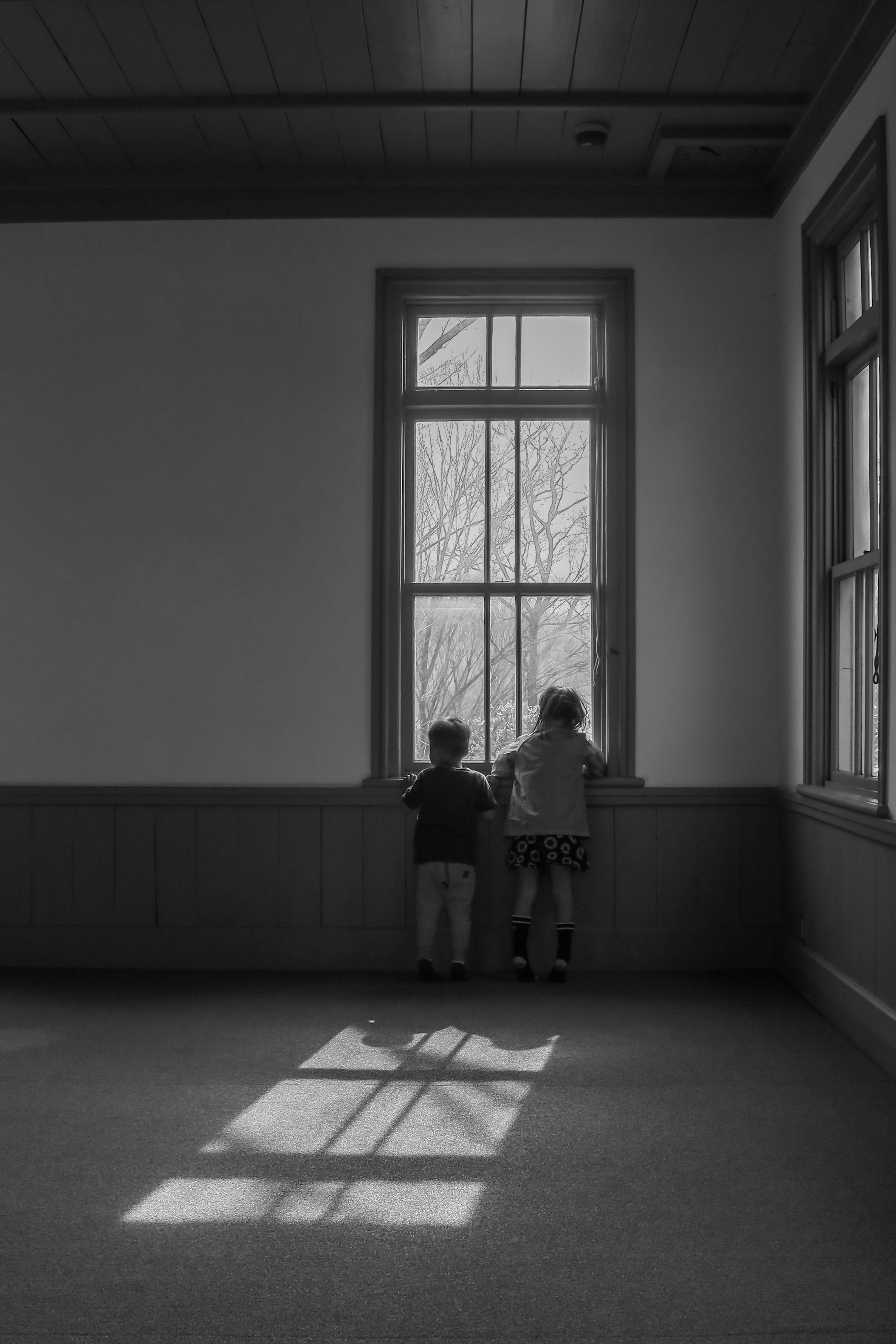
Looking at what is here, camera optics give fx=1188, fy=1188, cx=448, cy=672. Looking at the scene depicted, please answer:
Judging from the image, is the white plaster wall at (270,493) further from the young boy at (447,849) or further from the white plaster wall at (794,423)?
the young boy at (447,849)

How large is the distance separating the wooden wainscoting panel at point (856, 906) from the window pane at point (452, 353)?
2352 mm

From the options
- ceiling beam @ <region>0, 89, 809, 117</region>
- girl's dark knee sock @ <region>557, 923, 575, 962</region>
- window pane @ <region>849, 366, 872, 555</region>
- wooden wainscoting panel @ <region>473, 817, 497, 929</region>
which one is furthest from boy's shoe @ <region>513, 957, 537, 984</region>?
ceiling beam @ <region>0, 89, 809, 117</region>

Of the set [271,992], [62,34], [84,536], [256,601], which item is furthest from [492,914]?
[62,34]

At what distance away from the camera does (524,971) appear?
14.8ft

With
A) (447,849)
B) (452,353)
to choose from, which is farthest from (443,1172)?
(452,353)

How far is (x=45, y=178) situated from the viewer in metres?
4.78

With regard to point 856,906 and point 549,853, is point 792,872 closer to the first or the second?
point 856,906

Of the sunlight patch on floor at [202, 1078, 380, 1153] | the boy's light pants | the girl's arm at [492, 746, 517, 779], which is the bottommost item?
the sunlight patch on floor at [202, 1078, 380, 1153]

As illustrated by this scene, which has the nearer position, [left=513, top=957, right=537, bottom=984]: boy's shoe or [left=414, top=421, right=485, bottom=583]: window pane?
[left=513, top=957, right=537, bottom=984]: boy's shoe

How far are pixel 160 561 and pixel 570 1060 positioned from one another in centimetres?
256

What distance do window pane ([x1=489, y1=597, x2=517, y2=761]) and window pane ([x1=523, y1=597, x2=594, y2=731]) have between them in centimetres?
4

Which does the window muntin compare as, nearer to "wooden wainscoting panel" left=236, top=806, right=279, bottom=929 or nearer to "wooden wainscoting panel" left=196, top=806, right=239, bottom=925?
"wooden wainscoting panel" left=236, top=806, right=279, bottom=929

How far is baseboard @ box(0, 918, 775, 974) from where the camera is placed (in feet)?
15.4

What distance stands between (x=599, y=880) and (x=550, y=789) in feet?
1.49
